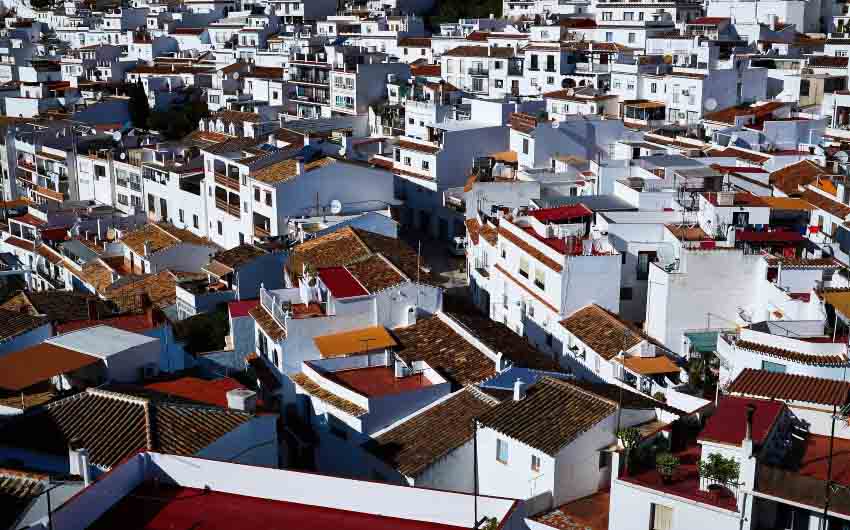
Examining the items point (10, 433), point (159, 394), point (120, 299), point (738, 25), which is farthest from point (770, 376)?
point (738, 25)

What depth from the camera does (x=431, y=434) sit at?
19.0 m

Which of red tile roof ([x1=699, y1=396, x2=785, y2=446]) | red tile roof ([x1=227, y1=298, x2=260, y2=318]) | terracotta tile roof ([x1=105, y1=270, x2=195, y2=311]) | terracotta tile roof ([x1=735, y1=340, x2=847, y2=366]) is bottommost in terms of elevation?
terracotta tile roof ([x1=105, y1=270, x2=195, y2=311])

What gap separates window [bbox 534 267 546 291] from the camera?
26.0 m

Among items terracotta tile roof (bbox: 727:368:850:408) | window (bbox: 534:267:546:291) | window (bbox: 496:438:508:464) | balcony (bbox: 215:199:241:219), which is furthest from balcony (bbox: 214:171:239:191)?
terracotta tile roof (bbox: 727:368:850:408)

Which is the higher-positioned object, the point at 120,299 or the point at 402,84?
the point at 402,84

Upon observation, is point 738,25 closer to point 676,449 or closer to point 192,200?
point 192,200

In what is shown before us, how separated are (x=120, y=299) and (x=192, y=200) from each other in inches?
381

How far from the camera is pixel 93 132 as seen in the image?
5059 cm

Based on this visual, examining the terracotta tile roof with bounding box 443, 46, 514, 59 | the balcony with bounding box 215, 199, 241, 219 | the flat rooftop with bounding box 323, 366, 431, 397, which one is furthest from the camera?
the terracotta tile roof with bounding box 443, 46, 514, 59

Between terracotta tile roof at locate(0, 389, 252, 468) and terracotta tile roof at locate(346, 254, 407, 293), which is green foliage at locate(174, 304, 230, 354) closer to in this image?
terracotta tile roof at locate(346, 254, 407, 293)


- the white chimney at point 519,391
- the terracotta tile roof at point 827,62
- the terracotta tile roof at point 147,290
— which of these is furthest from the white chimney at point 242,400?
the terracotta tile roof at point 827,62

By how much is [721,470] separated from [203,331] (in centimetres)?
1678

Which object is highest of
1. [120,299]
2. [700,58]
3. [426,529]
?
[700,58]

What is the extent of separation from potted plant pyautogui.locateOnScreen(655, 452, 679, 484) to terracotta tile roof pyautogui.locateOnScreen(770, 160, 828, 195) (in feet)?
65.6
